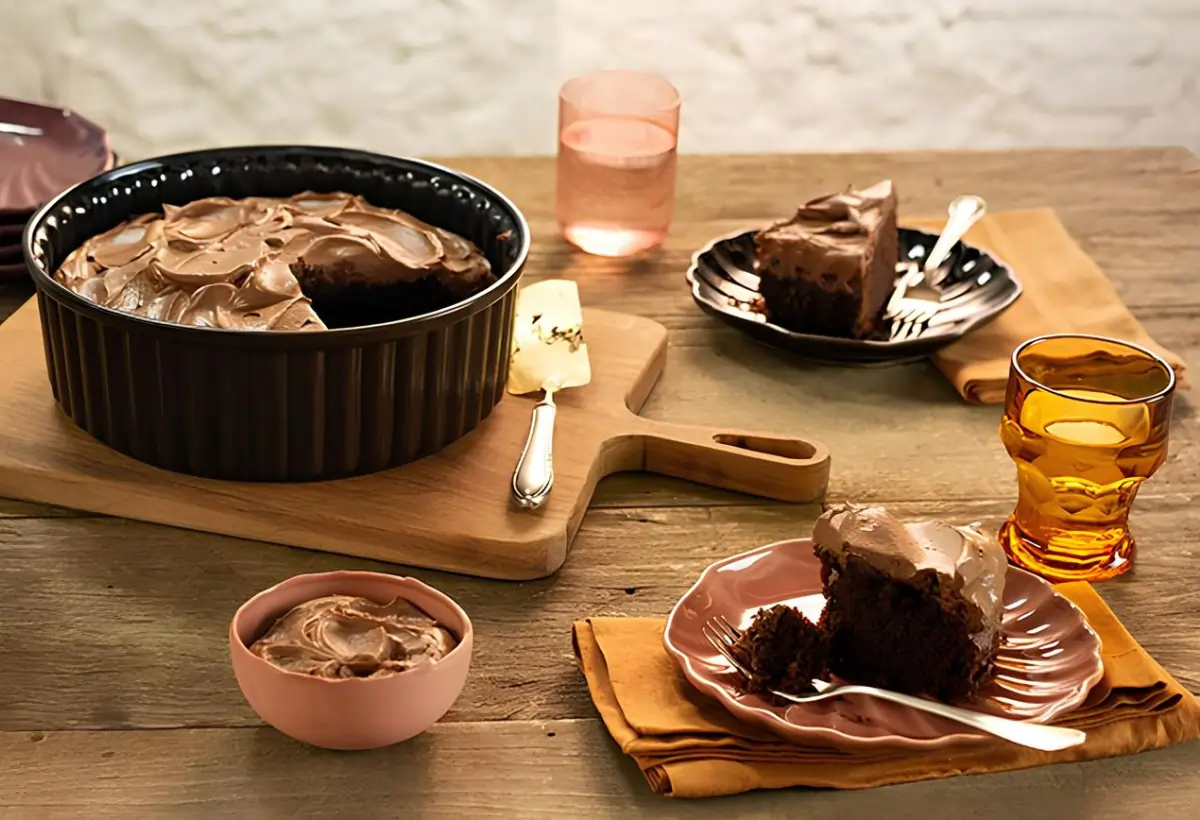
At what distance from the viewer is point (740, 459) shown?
1440 mm

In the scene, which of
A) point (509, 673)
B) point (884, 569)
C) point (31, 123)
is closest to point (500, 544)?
point (509, 673)

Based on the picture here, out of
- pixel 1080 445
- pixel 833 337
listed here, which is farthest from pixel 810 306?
pixel 1080 445

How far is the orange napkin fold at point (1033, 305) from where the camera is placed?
1.67 m

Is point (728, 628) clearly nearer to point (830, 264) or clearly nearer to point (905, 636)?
point (905, 636)

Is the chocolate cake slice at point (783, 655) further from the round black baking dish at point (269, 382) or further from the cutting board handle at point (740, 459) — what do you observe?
the round black baking dish at point (269, 382)

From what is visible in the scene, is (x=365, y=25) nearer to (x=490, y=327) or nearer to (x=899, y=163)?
(x=899, y=163)

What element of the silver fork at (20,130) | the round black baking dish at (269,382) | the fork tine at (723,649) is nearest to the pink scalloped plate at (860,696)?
the fork tine at (723,649)

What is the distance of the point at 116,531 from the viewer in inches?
53.2

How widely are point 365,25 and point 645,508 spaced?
6.93 ft

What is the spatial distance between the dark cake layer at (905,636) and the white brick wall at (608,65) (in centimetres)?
233

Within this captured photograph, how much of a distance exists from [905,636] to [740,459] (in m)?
0.37

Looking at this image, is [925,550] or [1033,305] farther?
[1033,305]

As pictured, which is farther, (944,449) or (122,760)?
(944,449)

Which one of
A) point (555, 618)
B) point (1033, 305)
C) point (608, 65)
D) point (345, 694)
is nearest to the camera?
point (345, 694)
